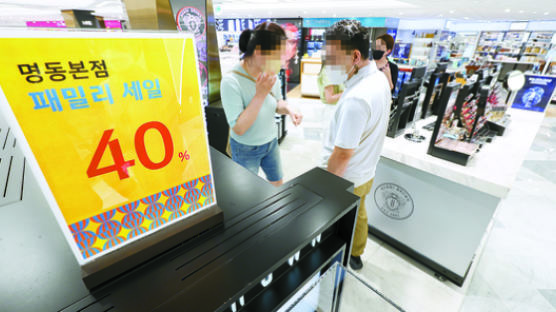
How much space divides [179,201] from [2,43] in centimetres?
32

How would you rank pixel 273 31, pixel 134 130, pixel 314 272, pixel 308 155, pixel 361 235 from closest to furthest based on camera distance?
pixel 134 130
pixel 314 272
pixel 273 31
pixel 361 235
pixel 308 155

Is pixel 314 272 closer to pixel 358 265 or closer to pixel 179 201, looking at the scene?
pixel 179 201

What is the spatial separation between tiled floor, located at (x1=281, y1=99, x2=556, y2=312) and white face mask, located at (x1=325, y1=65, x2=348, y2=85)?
0.32 meters

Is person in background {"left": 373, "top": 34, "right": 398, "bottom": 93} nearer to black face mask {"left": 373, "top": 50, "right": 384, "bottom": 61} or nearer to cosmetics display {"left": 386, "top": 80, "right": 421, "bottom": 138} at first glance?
black face mask {"left": 373, "top": 50, "right": 384, "bottom": 61}

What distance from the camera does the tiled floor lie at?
1681mm

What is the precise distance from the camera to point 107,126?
0.36 metres

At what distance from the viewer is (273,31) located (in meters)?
1.26

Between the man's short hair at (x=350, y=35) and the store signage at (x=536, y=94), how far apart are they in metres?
3.01

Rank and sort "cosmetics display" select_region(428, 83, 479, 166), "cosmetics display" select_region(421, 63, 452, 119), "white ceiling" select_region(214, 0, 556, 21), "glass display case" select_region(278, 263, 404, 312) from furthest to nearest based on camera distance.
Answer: "white ceiling" select_region(214, 0, 556, 21)
"cosmetics display" select_region(421, 63, 452, 119)
"cosmetics display" select_region(428, 83, 479, 166)
"glass display case" select_region(278, 263, 404, 312)

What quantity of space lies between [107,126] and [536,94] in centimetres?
421

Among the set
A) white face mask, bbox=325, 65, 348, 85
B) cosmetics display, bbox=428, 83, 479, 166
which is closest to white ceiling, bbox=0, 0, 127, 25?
white face mask, bbox=325, 65, 348, 85

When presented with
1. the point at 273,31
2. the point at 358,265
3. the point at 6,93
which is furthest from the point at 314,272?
the point at 358,265

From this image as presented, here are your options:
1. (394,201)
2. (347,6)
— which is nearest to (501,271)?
(394,201)

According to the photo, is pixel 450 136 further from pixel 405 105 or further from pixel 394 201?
pixel 394 201
